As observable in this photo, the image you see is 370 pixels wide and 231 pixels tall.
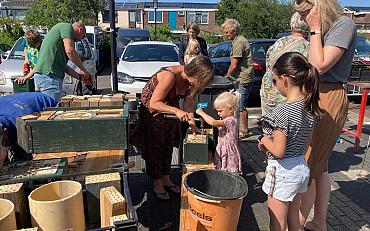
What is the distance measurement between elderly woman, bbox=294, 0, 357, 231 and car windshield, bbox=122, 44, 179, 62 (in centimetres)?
631

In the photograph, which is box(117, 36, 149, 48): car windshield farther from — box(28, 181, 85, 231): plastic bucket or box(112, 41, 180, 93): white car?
box(28, 181, 85, 231): plastic bucket

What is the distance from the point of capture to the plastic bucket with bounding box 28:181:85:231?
5.82ft

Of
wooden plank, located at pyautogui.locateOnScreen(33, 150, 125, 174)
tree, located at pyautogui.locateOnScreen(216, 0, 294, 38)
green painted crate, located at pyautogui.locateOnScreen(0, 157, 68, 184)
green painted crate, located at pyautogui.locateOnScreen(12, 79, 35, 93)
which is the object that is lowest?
wooden plank, located at pyautogui.locateOnScreen(33, 150, 125, 174)

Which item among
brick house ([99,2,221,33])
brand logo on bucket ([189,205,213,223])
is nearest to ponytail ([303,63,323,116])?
brand logo on bucket ([189,205,213,223])

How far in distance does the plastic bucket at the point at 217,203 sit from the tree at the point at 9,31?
1873 cm

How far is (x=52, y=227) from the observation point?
1789 mm

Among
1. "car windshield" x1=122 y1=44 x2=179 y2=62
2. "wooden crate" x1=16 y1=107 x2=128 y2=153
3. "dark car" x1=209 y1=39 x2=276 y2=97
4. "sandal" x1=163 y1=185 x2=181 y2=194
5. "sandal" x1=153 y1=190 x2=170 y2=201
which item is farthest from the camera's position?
"car windshield" x1=122 y1=44 x2=179 y2=62

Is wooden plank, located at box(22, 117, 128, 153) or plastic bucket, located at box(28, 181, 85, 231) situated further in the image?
wooden plank, located at box(22, 117, 128, 153)

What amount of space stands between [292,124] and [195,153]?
1.09 meters

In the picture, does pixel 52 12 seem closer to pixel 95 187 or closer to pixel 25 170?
pixel 25 170

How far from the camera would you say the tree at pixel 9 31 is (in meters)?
18.7

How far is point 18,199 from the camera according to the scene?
6.16ft

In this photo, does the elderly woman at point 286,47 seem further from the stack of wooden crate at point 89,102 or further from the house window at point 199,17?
the house window at point 199,17

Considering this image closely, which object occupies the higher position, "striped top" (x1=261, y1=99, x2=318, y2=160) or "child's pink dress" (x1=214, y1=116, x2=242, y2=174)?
"striped top" (x1=261, y1=99, x2=318, y2=160)
